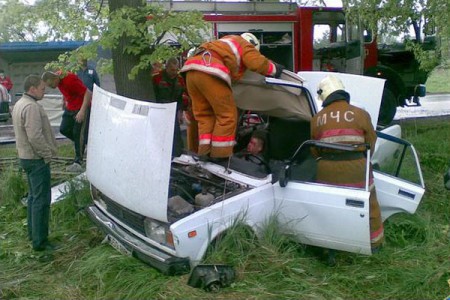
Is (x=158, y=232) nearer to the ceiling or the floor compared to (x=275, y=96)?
nearer to the floor

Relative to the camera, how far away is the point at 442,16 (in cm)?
693

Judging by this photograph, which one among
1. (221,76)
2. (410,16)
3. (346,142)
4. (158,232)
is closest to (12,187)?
(158,232)

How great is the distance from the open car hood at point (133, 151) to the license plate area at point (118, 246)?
32cm

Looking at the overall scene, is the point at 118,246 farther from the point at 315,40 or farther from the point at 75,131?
the point at 315,40

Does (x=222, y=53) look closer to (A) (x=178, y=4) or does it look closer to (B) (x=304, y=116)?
(B) (x=304, y=116)

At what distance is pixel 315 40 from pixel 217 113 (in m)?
7.68

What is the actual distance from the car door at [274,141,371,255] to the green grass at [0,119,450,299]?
0.51 ft

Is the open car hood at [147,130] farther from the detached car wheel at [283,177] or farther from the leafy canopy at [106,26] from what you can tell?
the leafy canopy at [106,26]

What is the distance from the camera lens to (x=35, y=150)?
191 inches

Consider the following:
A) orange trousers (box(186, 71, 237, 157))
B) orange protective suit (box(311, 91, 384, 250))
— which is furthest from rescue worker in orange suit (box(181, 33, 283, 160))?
orange protective suit (box(311, 91, 384, 250))

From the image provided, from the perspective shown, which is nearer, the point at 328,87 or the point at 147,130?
the point at 147,130

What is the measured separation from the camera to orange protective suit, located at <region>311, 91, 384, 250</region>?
4.28 meters

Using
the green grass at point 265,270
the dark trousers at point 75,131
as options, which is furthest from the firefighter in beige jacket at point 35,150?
the dark trousers at point 75,131

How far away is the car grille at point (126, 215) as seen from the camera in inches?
168
